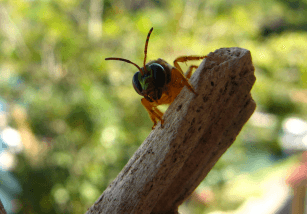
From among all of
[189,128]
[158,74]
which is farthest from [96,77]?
[189,128]

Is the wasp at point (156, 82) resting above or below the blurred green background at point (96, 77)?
above

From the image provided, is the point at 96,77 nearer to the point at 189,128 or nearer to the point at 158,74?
the point at 158,74

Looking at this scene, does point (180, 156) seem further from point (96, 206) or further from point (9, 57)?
point (9, 57)

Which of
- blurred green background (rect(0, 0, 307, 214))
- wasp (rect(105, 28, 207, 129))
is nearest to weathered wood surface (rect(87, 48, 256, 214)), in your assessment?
wasp (rect(105, 28, 207, 129))

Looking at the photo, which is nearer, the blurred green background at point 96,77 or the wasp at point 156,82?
the wasp at point 156,82

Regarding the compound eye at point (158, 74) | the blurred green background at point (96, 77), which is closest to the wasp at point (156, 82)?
the compound eye at point (158, 74)

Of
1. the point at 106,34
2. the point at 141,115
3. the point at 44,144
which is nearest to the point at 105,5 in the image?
the point at 106,34

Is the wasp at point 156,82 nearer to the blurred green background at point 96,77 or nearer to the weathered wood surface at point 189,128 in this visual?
the weathered wood surface at point 189,128
